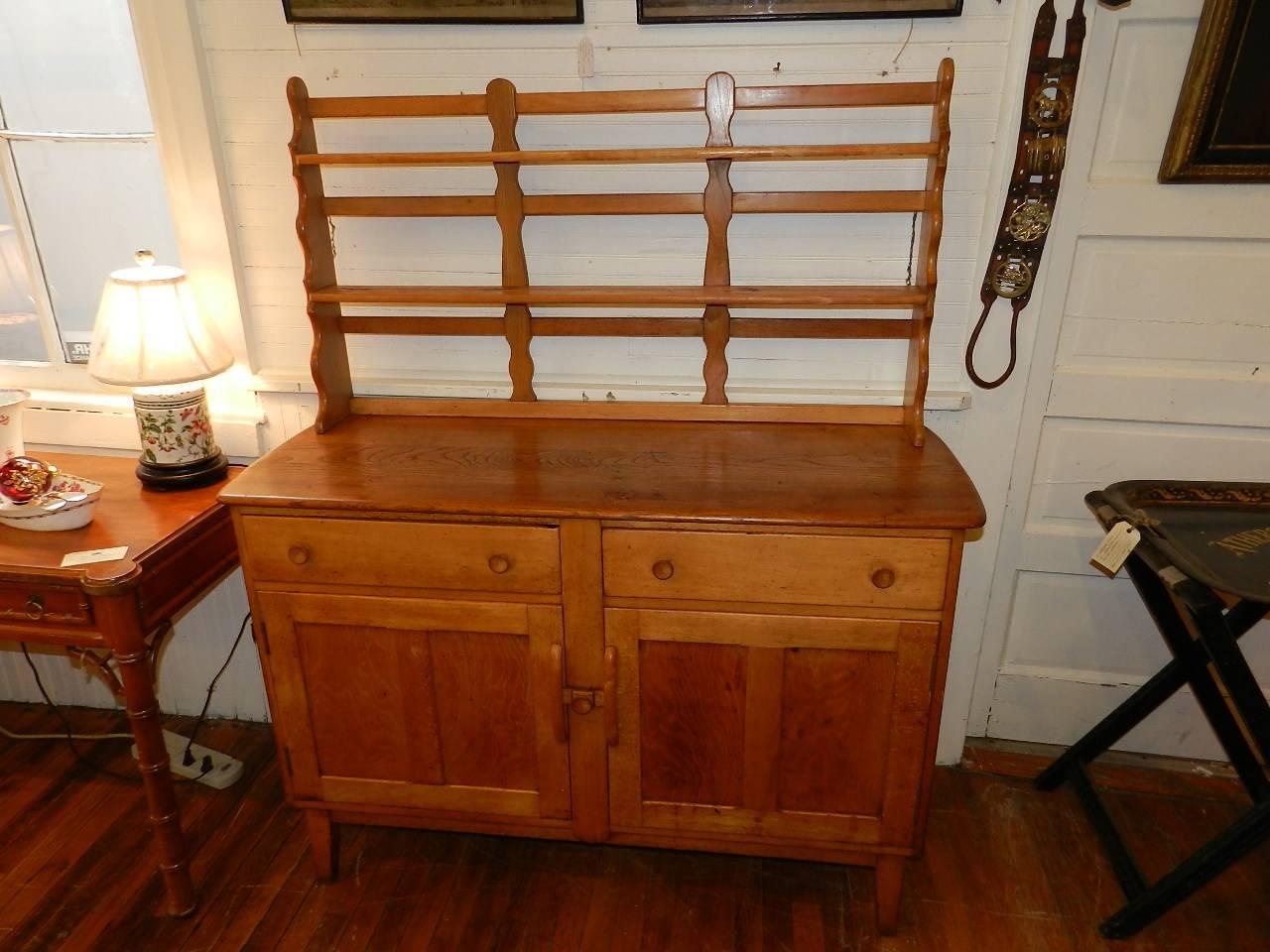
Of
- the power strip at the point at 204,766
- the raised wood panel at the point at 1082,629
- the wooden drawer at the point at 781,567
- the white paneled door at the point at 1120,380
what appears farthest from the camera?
the power strip at the point at 204,766

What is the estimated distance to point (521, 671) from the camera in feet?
5.57

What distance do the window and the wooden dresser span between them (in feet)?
1.69

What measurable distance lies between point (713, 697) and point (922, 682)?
1.25ft

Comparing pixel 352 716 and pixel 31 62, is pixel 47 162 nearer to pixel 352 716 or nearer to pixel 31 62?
pixel 31 62

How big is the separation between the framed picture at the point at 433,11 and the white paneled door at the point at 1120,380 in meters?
1.04

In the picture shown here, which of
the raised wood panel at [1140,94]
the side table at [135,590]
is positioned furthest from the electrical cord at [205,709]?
the raised wood panel at [1140,94]

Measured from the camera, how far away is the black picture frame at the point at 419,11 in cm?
173

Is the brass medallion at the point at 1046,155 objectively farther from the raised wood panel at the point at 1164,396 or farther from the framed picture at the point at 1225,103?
the raised wood panel at the point at 1164,396

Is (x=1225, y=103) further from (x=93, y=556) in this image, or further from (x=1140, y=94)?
(x=93, y=556)

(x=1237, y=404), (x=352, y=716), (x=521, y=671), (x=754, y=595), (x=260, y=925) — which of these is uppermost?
(x=1237, y=404)

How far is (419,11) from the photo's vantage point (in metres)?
1.75

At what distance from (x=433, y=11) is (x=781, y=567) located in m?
1.29

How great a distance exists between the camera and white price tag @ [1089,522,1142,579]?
1.69 metres

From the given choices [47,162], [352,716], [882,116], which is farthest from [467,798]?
[47,162]
